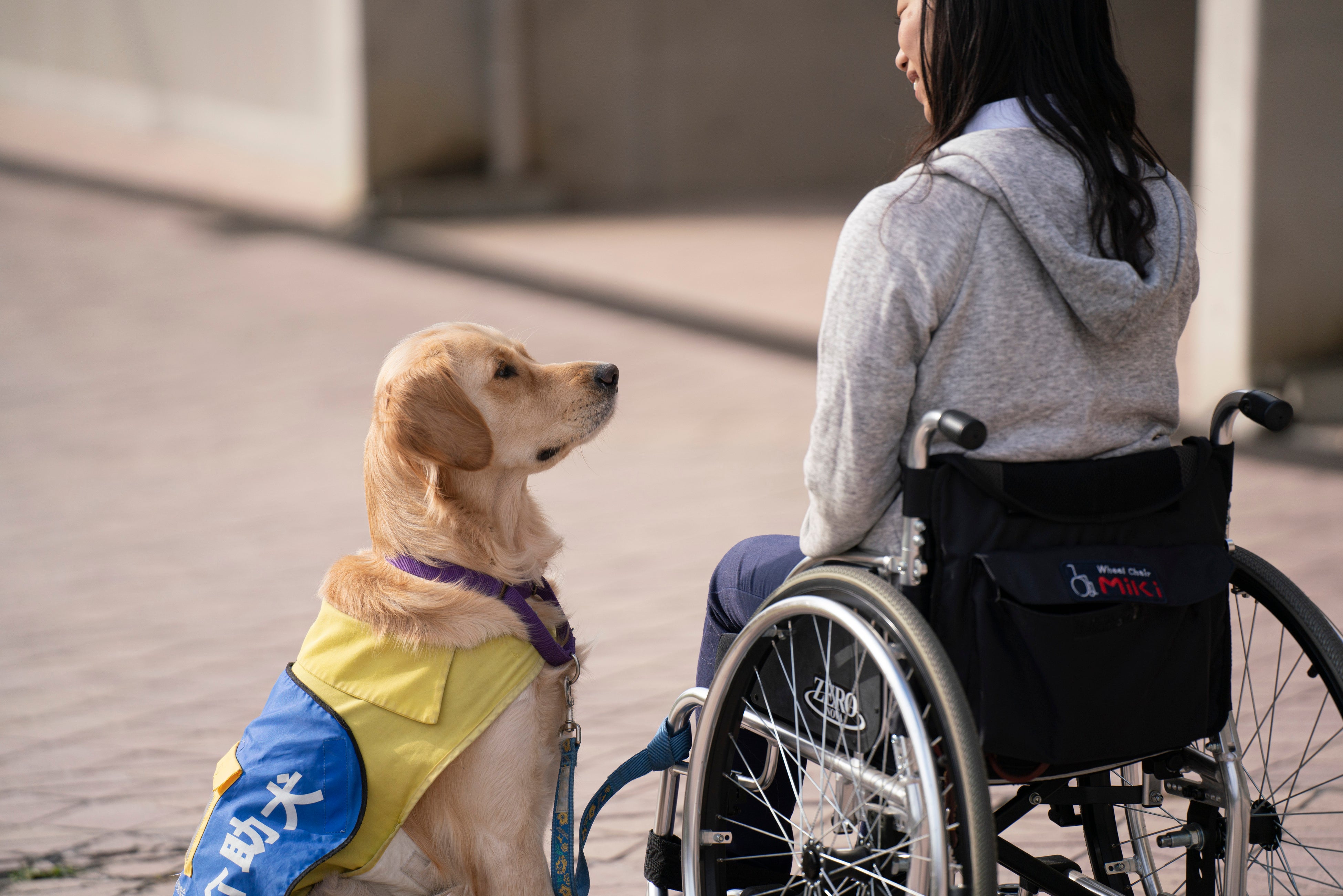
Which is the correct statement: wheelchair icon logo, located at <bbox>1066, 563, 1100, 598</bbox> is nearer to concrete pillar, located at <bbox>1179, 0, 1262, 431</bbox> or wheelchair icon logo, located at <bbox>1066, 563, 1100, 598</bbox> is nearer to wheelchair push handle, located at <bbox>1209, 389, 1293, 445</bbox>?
wheelchair push handle, located at <bbox>1209, 389, 1293, 445</bbox>

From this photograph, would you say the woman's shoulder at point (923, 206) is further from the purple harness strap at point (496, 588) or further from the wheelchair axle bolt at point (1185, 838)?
the wheelchair axle bolt at point (1185, 838)

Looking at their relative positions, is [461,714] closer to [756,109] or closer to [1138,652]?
[1138,652]

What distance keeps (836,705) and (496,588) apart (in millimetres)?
726

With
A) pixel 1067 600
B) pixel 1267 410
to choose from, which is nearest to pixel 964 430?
pixel 1067 600

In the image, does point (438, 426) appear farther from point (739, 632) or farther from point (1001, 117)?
point (1001, 117)

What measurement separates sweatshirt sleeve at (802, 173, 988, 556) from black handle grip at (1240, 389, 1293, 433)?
0.59 meters

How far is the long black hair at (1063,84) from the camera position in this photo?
2025mm

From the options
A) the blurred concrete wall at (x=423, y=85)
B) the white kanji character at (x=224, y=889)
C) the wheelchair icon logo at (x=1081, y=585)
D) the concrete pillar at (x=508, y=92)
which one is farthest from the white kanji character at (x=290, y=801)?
the concrete pillar at (x=508, y=92)

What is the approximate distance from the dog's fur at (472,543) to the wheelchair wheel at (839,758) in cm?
34

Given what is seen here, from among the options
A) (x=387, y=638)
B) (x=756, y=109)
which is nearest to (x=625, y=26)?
(x=756, y=109)

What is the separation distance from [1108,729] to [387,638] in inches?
48.3

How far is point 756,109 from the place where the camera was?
14.1m

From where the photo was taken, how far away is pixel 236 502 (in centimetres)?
622

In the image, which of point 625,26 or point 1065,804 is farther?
point 625,26
